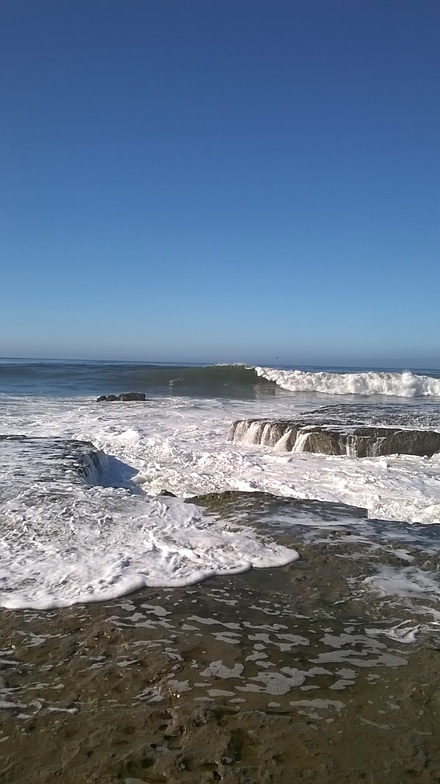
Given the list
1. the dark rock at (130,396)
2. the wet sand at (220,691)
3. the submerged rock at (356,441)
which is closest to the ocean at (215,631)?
the wet sand at (220,691)

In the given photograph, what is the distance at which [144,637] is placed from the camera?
322cm

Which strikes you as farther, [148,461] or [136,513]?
[148,461]

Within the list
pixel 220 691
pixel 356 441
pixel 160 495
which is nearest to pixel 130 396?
pixel 356 441

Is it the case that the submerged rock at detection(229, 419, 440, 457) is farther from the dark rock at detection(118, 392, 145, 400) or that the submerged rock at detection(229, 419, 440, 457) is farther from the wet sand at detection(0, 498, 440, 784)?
the dark rock at detection(118, 392, 145, 400)

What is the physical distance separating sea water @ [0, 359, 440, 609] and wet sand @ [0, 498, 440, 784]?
1.76 feet

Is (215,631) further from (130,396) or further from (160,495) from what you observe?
(130,396)

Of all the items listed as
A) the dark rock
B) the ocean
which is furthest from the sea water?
the dark rock

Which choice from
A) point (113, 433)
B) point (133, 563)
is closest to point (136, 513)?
point (133, 563)

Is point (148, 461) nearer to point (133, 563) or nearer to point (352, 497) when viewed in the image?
point (352, 497)

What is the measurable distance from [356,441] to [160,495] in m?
5.35

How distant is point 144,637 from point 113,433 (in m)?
10.3

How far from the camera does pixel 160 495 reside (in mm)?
7160

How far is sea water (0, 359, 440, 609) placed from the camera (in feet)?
14.1

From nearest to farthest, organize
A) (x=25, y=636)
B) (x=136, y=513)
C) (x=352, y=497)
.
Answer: (x=25, y=636), (x=136, y=513), (x=352, y=497)
